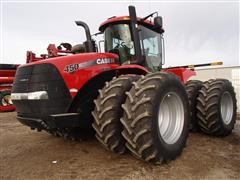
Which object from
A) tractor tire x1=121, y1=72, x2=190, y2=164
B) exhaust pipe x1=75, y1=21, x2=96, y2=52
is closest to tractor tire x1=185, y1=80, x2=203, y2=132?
tractor tire x1=121, y1=72, x2=190, y2=164

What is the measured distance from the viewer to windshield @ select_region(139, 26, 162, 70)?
4.75m

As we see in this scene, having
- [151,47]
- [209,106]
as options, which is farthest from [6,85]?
[209,106]

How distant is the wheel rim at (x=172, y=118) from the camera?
3685 mm

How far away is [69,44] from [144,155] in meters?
7.26

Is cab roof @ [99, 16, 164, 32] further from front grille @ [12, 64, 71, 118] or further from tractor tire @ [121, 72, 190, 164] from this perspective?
front grille @ [12, 64, 71, 118]

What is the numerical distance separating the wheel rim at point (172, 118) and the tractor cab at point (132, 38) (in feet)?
3.22

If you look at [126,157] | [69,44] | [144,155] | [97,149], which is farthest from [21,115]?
[69,44]

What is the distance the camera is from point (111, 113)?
3.24m

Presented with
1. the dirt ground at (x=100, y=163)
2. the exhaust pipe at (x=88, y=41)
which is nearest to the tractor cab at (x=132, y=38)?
the exhaust pipe at (x=88, y=41)

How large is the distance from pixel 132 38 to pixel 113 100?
62.1 inches

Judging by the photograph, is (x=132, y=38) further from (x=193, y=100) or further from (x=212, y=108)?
(x=212, y=108)

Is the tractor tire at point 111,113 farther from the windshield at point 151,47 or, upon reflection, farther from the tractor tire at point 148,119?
the windshield at point 151,47

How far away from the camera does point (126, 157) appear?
3529 millimetres

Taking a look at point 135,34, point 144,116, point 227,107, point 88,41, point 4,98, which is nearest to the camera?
point 144,116
